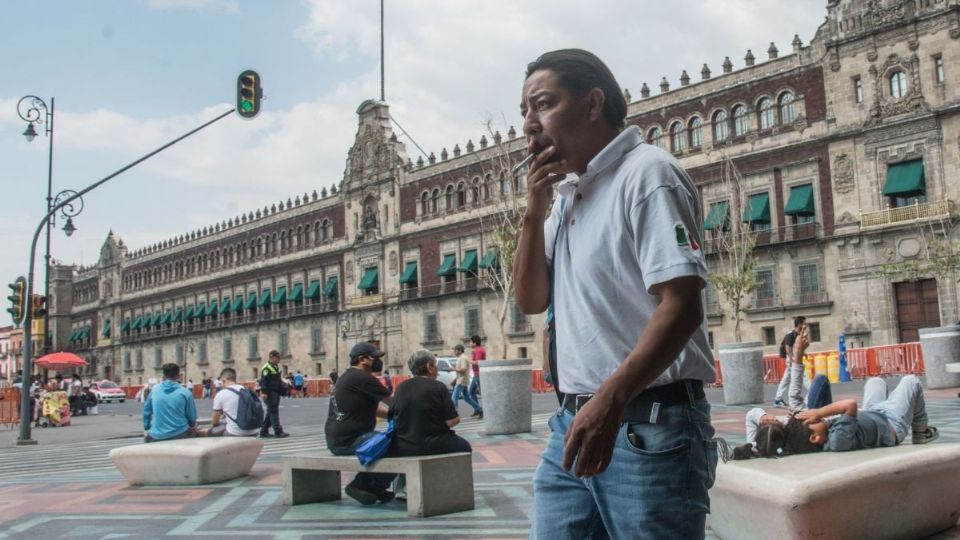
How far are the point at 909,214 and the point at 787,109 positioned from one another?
600cm

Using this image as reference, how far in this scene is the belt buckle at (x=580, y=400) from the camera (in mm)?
2180

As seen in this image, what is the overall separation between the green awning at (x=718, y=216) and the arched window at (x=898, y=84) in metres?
6.88

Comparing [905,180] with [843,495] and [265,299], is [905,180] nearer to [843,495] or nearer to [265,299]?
[843,495]

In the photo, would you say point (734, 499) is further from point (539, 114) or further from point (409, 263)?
point (409, 263)

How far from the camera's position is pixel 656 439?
80.1 inches

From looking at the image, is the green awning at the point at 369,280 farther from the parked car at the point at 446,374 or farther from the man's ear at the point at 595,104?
the man's ear at the point at 595,104

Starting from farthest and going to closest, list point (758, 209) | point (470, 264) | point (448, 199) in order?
point (448, 199) < point (470, 264) < point (758, 209)

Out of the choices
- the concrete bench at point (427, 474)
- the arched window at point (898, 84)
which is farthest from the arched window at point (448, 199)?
the concrete bench at point (427, 474)

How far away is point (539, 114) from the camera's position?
90.9 inches

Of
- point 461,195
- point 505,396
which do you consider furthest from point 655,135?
point 505,396

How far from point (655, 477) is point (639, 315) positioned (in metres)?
0.37

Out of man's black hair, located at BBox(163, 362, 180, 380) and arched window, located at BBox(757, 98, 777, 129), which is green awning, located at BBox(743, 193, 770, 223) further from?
man's black hair, located at BBox(163, 362, 180, 380)

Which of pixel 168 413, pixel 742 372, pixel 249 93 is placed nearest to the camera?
pixel 168 413

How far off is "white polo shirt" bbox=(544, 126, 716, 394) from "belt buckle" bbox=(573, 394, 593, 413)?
13 millimetres
